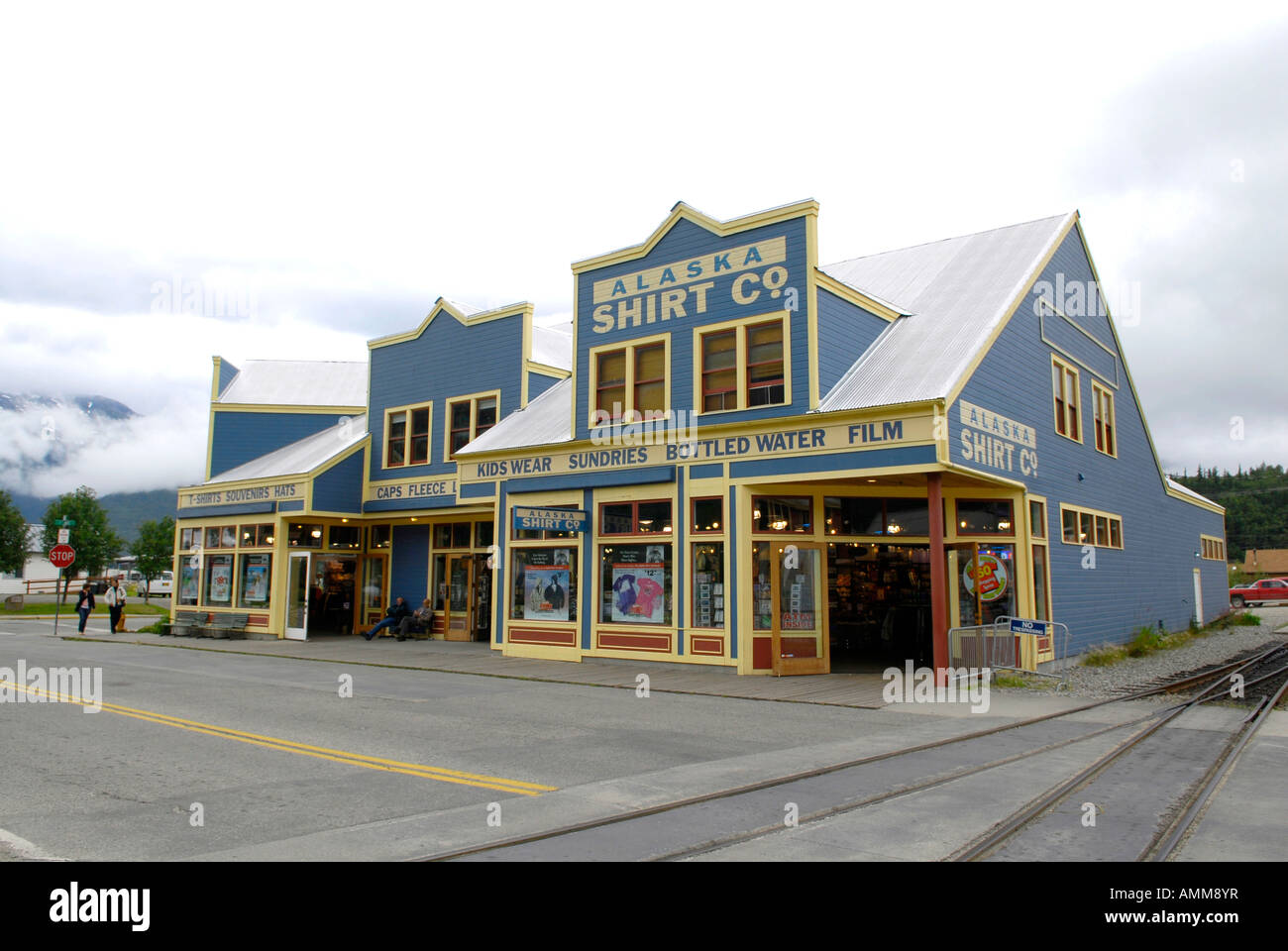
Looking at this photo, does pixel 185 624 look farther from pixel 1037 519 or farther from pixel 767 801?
pixel 767 801

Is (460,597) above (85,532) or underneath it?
underneath

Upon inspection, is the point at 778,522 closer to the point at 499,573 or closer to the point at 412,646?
the point at 499,573

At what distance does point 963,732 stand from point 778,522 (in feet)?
24.1

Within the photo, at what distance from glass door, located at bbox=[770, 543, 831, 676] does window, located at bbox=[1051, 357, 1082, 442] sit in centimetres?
797

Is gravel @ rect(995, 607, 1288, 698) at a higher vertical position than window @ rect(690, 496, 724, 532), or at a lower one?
lower

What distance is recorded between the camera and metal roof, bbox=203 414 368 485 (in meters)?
29.2

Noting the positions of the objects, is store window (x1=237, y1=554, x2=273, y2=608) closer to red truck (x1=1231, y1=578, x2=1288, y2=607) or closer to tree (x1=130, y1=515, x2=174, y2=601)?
tree (x1=130, y1=515, x2=174, y2=601)

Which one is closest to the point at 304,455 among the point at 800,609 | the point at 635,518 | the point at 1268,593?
the point at 635,518

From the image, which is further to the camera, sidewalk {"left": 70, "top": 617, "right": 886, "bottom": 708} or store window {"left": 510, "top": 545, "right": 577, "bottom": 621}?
store window {"left": 510, "top": 545, "right": 577, "bottom": 621}

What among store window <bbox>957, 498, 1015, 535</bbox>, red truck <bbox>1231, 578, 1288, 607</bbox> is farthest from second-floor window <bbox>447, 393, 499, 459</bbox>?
red truck <bbox>1231, 578, 1288, 607</bbox>

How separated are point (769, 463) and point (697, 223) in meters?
5.66

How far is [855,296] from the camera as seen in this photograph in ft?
62.7

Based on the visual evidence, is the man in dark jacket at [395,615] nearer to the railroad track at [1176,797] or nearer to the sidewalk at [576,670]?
the sidewalk at [576,670]
